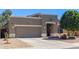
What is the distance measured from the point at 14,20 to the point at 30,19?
0.56 m

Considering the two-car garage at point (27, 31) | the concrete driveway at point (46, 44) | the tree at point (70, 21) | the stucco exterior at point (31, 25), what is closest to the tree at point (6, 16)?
the stucco exterior at point (31, 25)

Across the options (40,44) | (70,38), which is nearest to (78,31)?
(70,38)

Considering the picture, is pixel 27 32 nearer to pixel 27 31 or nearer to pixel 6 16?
pixel 27 31

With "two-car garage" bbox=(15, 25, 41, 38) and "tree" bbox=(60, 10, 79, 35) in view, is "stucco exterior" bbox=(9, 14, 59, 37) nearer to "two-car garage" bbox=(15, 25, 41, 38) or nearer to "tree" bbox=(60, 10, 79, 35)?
"two-car garage" bbox=(15, 25, 41, 38)

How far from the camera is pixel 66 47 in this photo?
1587 centimetres

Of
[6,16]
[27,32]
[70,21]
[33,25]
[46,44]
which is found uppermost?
[6,16]

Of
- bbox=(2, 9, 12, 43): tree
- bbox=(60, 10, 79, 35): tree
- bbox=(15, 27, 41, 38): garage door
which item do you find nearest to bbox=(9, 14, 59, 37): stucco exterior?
bbox=(15, 27, 41, 38): garage door

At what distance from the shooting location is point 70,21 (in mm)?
15852

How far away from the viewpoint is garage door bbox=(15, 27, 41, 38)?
15.8 meters

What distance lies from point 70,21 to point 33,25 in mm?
1316

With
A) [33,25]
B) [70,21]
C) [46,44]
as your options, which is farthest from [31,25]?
[70,21]

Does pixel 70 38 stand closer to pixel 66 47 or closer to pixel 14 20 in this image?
pixel 66 47
